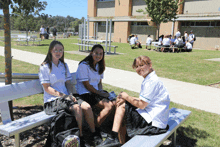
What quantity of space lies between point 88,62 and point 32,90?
1.00 m

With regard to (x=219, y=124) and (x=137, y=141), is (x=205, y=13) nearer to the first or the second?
(x=219, y=124)

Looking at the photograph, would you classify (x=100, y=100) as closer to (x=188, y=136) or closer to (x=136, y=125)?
(x=136, y=125)

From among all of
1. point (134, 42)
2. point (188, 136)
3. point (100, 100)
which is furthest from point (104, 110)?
point (134, 42)

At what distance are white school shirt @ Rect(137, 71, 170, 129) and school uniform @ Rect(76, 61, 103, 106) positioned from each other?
1.00m

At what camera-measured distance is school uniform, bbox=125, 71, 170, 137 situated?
2570 mm

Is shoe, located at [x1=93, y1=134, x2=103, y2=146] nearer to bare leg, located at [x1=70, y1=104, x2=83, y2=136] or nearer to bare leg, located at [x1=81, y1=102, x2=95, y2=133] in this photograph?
bare leg, located at [x1=81, y1=102, x2=95, y2=133]

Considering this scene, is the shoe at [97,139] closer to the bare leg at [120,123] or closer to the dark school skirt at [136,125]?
the bare leg at [120,123]

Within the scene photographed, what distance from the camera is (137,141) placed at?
247 cm

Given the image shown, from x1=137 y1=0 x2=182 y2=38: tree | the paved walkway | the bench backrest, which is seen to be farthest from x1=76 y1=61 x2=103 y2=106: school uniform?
x1=137 y1=0 x2=182 y2=38: tree

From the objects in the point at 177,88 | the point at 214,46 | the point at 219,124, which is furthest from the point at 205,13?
the point at 219,124

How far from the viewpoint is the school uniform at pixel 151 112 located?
2570 millimetres

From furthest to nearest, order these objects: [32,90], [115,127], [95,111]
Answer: [95,111]
[32,90]
[115,127]

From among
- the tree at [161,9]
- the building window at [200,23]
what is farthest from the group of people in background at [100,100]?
the building window at [200,23]

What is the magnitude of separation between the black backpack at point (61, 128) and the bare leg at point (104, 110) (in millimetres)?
454
